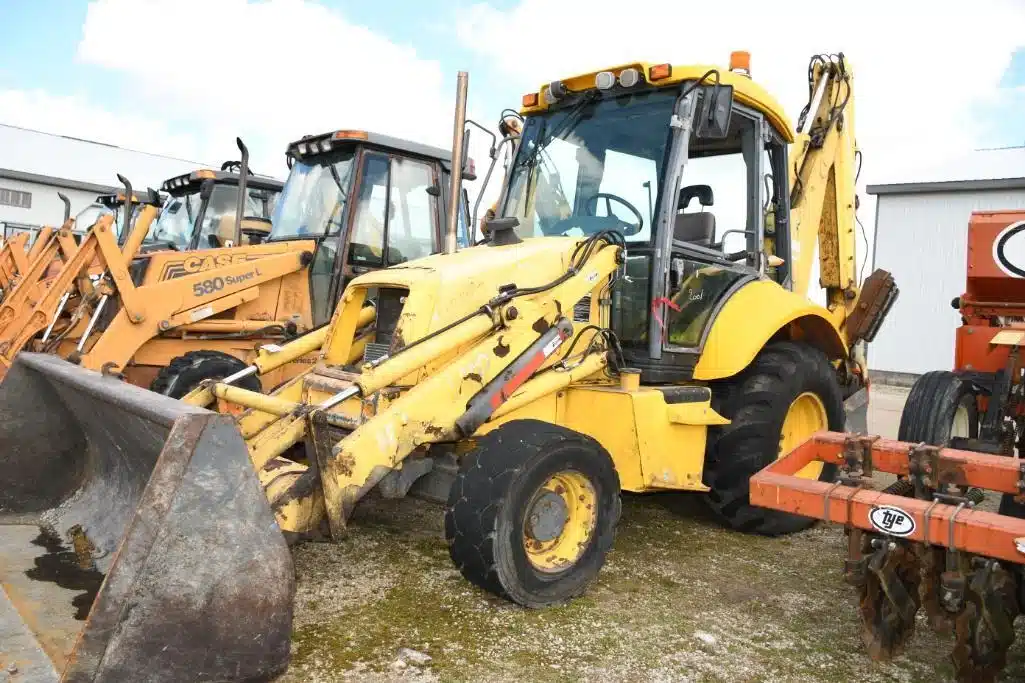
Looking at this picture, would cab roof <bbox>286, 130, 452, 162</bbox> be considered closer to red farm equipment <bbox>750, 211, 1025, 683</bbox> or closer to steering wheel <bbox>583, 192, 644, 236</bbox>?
steering wheel <bbox>583, 192, 644, 236</bbox>

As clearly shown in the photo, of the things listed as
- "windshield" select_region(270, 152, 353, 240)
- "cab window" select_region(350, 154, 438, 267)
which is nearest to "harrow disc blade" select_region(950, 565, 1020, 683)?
"cab window" select_region(350, 154, 438, 267)

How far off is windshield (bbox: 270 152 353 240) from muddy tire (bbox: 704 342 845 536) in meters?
3.67

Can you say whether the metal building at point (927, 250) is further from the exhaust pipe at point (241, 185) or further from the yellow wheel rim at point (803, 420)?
the exhaust pipe at point (241, 185)

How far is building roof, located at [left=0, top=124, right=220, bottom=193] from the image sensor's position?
28734 millimetres

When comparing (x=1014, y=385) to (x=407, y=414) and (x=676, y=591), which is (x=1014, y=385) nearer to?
(x=676, y=591)

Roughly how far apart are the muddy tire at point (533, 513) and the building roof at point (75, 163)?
2968 cm

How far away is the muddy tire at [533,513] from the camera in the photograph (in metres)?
3.26

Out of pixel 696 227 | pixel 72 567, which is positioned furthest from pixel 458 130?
pixel 72 567

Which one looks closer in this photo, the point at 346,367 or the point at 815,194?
the point at 346,367

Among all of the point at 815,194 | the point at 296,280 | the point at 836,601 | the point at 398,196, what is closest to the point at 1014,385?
the point at 815,194

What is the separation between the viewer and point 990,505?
19.2 ft

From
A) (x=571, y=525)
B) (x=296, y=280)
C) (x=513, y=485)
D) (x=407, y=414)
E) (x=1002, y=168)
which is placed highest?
(x=1002, y=168)

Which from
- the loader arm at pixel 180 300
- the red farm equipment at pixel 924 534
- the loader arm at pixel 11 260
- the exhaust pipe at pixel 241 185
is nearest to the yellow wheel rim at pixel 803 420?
the red farm equipment at pixel 924 534

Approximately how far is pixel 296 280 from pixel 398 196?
1136mm
